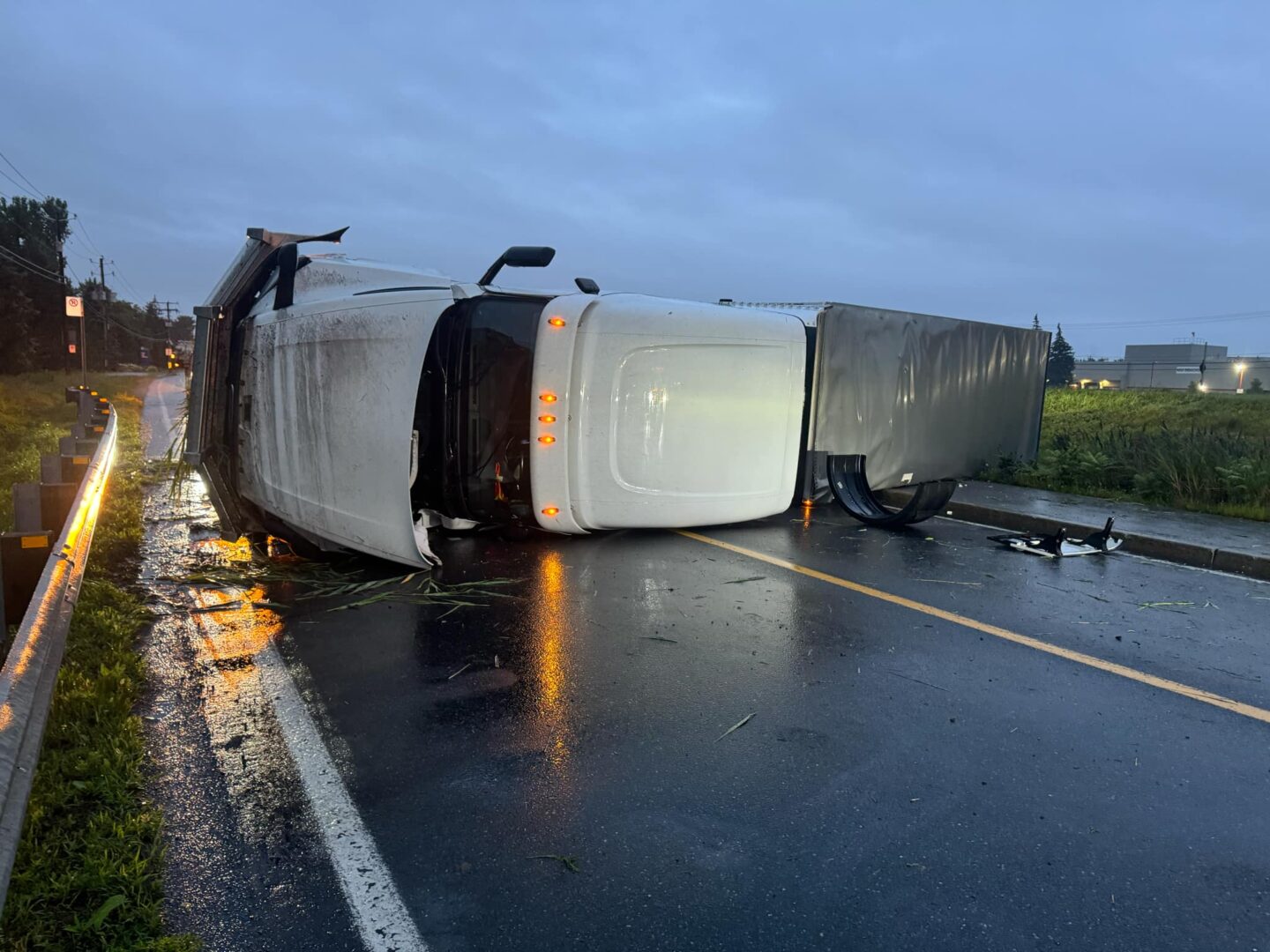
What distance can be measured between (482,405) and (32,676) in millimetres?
3659

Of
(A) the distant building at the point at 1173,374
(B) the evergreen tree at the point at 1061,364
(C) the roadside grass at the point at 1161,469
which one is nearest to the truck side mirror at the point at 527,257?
(C) the roadside grass at the point at 1161,469

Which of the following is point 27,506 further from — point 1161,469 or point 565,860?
point 1161,469

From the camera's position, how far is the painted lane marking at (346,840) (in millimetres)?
2328

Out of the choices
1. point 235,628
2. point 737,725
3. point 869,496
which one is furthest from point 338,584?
point 869,496

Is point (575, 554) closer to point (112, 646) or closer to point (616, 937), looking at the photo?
point (112, 646)

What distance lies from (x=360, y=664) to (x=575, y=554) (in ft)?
8.88

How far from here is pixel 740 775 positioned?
3230 mm

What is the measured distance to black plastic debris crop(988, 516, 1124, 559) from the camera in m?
7.32

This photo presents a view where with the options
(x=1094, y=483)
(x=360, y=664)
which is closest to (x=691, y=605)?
(x=360, y=664)

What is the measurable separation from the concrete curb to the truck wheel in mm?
791

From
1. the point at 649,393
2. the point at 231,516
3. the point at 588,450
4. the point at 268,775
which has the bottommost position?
the point at 268,775

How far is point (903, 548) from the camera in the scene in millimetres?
7422

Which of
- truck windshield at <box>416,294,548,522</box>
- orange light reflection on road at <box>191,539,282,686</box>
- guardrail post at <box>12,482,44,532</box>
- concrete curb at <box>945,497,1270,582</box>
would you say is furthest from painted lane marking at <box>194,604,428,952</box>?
concrete curb at <box>945,497,1270,582</box>

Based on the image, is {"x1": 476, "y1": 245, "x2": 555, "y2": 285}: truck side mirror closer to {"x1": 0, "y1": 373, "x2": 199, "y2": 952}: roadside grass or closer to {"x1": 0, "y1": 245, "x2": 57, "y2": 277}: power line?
{"x1": 0, "y1": 373, "x2": 199, "y2": 952}: roadside grass
